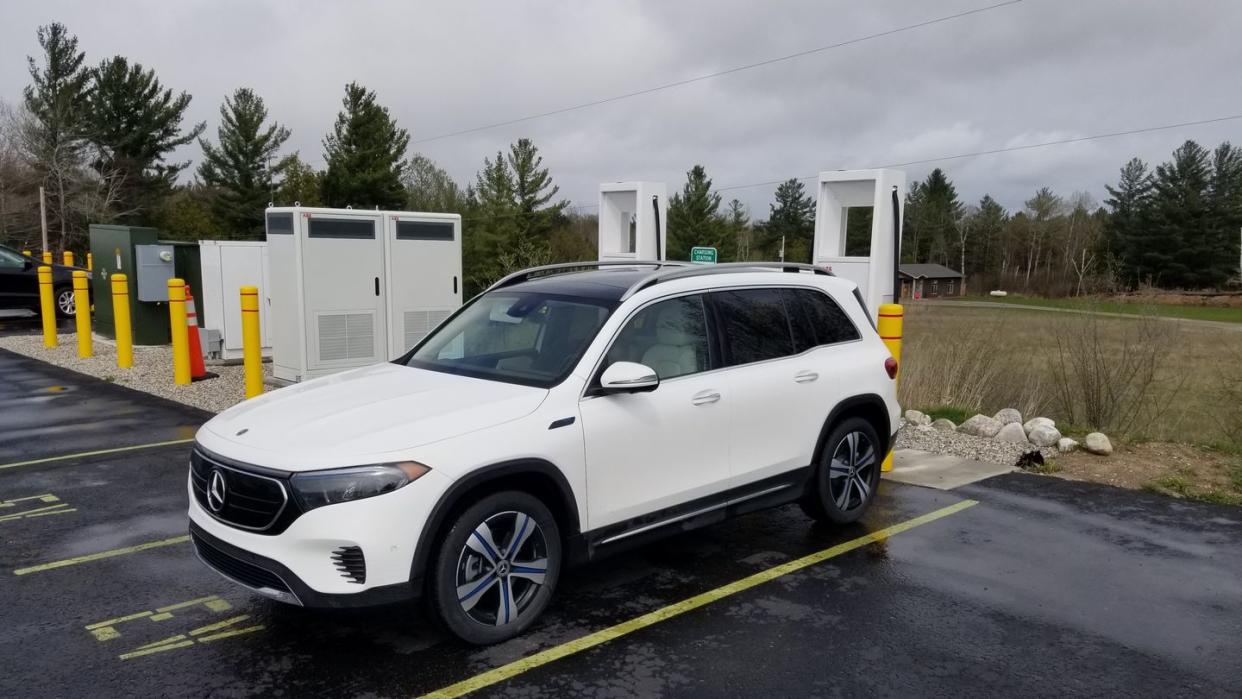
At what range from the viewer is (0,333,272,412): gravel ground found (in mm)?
10773

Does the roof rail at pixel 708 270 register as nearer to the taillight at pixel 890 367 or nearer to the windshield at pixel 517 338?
the windshield at pixel 517 338

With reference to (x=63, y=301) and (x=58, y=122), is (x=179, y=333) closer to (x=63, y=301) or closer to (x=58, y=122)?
(x=63, y=301)

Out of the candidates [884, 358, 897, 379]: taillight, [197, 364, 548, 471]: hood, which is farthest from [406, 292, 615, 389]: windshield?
[884, 358, 897, 379]: taillight

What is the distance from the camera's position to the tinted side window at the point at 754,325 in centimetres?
523

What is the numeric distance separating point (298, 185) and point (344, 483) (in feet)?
181

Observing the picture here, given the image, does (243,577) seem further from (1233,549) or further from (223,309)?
(223,309)

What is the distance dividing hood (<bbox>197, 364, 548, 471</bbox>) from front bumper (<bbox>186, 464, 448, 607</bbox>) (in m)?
0.20

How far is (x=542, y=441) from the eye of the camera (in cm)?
414

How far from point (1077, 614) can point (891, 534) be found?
1.42 meters

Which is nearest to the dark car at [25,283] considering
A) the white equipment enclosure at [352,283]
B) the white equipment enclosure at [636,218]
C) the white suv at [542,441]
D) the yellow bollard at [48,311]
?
the yellow bollard at [48,311]

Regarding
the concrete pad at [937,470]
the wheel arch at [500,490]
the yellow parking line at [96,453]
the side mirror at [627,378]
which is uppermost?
the side mirror at [627,378]

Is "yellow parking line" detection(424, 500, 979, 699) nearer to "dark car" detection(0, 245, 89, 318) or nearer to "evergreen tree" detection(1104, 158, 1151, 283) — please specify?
"dark car" detection(0, 245, 89, 318)

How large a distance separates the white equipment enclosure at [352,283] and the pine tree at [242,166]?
155 ft

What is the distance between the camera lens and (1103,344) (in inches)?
440
